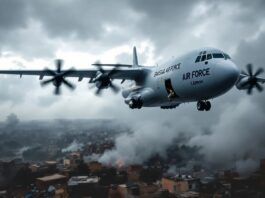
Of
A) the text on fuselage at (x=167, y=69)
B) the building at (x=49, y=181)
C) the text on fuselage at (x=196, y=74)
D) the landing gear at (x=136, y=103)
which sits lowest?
the building at (x=49, y=181)

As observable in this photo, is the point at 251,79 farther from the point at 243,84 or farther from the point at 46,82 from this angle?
the point at 46,82

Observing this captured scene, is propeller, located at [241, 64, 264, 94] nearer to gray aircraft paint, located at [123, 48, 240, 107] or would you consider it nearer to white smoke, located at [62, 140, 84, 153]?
gray aircraft paint, located at [123, 48, 240, 107]

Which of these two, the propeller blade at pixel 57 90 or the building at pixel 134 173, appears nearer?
the propeller blade at pixel 57 90

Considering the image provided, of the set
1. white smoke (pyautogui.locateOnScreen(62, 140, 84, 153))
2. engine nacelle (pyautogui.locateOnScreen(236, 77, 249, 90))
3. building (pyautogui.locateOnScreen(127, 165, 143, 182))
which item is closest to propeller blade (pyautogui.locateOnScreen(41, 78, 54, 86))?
engine nacelle (pyautogui.locateOnScreen(236, 77, 249, 90))

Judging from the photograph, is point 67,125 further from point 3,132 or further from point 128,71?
point 128,71

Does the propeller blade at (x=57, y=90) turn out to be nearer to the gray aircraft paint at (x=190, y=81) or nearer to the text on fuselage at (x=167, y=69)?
the gray aircraft paint at (x=190, y=81)

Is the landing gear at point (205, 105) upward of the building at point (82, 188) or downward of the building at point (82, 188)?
upward

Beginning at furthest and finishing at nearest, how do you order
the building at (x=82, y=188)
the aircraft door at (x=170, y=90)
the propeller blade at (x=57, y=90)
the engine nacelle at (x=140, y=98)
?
the building at (x=82, y=188) → the propeller blade at (x=57, y=90) → the engine nacelle at (x=140, y=98) → the aircraft door at (x=170, y=90)

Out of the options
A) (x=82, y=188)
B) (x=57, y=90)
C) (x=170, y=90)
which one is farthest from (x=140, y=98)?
(x=82, y=188)

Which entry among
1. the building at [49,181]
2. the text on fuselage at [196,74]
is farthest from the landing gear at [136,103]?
the building at [49,181]

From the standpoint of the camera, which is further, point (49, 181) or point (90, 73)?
point (49, 181)
